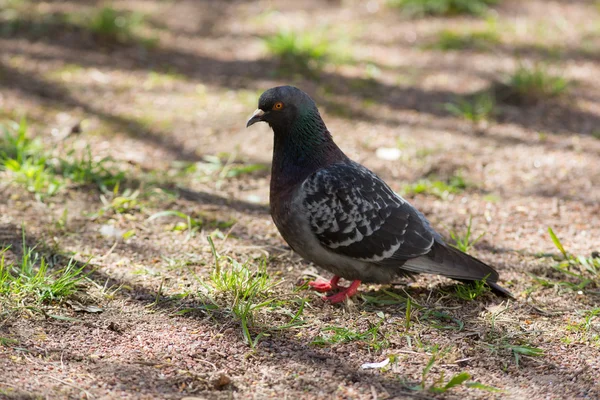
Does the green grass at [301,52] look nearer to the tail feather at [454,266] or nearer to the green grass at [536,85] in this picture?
the green grass at [536,85]

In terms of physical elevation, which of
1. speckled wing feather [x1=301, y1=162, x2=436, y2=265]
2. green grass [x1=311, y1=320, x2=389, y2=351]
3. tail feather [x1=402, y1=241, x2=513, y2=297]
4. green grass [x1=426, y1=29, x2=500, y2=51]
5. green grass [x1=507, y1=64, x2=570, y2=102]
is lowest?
green grass [x1=311, y1=320, x2=389, y2=351]

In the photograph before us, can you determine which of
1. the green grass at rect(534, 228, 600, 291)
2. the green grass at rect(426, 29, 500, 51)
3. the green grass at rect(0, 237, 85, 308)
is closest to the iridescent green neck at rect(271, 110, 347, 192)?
the green grass at rect(0, 237, 85, 308)

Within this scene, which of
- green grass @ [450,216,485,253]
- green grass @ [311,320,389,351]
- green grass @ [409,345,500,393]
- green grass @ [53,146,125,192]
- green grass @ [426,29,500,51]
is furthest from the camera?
green grass @ [426,29,500,51]

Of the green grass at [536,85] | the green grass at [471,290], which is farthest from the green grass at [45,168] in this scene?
the green grass at [536,85]

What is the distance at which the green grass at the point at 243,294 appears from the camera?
3842 millimetres

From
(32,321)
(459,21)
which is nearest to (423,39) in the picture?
(459,21)

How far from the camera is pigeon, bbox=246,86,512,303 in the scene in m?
4.16

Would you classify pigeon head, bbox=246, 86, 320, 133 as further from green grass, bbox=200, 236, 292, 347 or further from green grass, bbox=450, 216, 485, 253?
green grass, bbox=450, 216, 485, 253

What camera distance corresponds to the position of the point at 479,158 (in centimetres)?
620

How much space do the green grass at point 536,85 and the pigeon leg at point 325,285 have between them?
12.2ft

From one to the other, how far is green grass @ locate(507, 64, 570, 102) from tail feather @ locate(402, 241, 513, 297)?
3.42m

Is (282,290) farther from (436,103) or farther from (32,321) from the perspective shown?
(436,103)

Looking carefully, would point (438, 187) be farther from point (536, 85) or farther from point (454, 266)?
point (536, 85)

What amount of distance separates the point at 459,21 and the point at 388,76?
2.05 m
